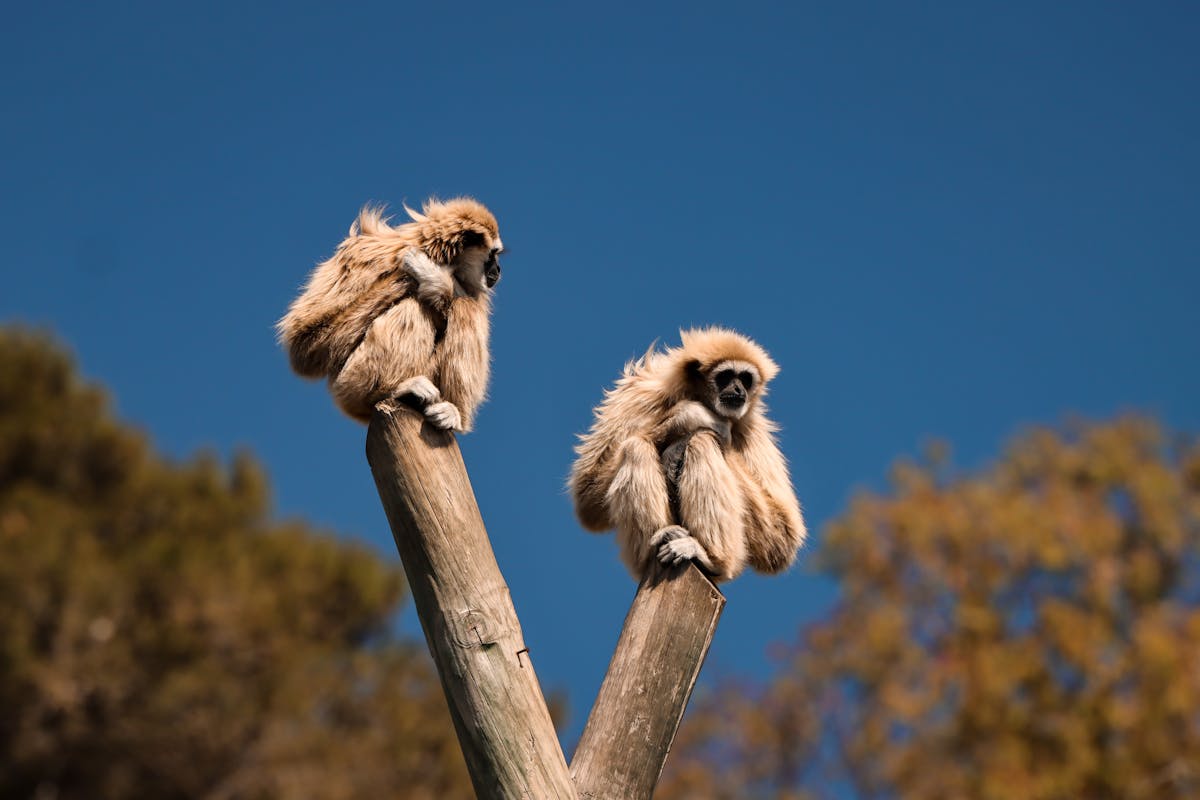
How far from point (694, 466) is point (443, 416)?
146 centimetres

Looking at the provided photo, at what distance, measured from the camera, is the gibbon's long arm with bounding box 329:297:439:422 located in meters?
6.05

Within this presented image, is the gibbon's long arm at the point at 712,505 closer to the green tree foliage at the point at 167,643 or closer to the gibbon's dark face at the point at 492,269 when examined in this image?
the gibbon's dark face at the point at 492,269

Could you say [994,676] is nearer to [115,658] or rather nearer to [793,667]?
[793,667]

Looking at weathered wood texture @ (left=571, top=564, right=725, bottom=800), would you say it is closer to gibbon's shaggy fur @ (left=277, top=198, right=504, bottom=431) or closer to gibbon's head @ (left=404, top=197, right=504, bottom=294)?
gibbon's shaggy fur @ (left=277, top=198, right=504, bottom=431)

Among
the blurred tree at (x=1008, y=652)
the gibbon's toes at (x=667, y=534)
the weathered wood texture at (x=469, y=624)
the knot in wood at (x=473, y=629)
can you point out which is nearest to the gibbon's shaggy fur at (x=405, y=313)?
the weathered wood texture at (x=469, y=624)

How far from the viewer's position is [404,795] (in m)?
25.5

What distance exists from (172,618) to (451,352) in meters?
20.9

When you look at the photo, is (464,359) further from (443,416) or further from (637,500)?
(637,500)

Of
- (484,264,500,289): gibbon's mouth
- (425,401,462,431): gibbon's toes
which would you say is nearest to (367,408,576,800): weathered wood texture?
(425,401,462,431): gibbon's toes

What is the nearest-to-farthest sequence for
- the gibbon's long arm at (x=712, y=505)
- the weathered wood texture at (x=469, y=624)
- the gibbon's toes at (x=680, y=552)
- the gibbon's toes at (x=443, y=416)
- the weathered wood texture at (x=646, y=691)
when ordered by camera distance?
the weathered wood texture at (x=469, y=624) < the weathered wood texture at (x=646, y=691) < the gibbon's toes at (x=443, y=416) < the gibbon's toes at (x=680, y=552) < the gibbon's long arm at (x=712, y=505)

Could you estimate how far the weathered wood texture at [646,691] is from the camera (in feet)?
16.2

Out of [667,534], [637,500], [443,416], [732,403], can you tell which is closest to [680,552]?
[667,534]

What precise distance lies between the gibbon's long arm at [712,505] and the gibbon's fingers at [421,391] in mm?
1360

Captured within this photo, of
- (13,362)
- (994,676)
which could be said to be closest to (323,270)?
(994,676)
